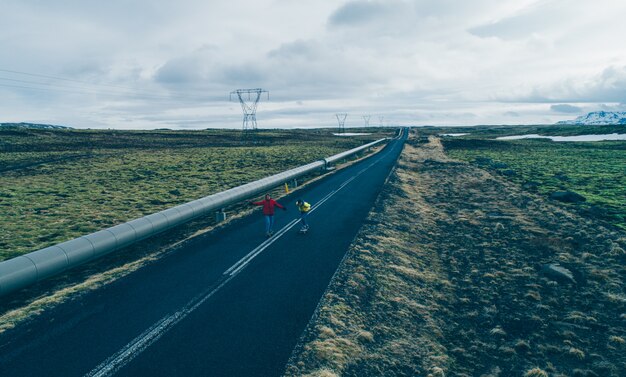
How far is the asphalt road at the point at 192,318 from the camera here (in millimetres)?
8016

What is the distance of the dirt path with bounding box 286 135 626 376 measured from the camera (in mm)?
8523

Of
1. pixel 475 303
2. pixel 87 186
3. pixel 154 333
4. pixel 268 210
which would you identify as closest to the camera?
pixel 154 333

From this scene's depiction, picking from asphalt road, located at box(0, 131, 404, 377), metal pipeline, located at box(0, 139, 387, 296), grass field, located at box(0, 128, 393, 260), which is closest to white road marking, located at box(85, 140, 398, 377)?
asphalt road, located at box(0, 131, 404, 377)

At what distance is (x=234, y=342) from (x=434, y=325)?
5.87m

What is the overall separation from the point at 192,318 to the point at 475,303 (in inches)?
362

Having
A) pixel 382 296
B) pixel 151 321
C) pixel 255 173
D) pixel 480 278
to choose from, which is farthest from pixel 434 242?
pixel 255 173

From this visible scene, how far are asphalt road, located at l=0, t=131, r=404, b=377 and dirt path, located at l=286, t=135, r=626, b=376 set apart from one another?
3.34 ft

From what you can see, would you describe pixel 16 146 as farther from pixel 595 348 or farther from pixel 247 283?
pixel 595 348

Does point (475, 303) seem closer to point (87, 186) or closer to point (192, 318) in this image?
point (192, 318)

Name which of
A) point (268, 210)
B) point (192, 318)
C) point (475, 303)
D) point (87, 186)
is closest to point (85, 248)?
point (192, 318)

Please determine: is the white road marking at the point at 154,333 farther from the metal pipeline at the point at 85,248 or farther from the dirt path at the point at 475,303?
the metal pipeline at the point at 85,248

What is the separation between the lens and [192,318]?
9.87 m

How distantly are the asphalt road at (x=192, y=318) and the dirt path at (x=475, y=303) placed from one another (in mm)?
1017

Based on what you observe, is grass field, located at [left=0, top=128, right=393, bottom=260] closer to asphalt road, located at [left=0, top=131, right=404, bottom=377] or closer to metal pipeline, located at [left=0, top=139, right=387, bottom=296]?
metal pipeline, located at [left=0, top=139, right=387, bottom=296]
